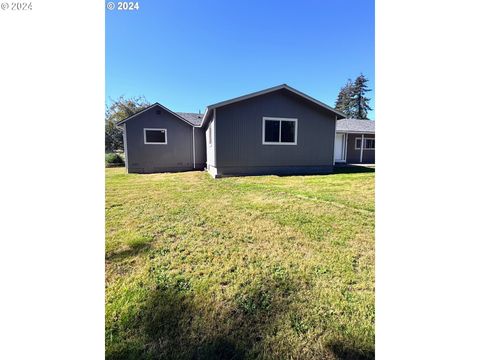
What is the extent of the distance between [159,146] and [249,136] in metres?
6.19

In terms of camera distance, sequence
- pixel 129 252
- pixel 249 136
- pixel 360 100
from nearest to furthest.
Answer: pixel 129 252
pixel 249 136
pixel 360 100

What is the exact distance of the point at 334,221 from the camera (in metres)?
3.80

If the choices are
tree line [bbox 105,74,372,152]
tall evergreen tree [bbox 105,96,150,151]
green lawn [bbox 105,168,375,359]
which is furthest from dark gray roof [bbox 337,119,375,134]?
tall evergreen tree [bbox 105,96,150,151]

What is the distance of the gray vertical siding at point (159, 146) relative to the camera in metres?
13.0

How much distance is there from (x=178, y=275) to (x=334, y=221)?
271cm

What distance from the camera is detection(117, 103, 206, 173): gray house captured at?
1296 cm

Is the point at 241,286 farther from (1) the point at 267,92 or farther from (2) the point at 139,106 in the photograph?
(2) the point at 139,106

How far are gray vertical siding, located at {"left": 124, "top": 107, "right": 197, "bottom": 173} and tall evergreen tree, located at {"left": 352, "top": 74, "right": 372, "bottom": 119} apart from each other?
34.8 m

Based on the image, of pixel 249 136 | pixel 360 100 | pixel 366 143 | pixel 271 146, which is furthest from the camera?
pixel 360 100

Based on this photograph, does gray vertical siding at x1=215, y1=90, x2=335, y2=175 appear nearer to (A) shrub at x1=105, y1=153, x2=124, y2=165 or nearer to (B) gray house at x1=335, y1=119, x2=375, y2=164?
(B) gray house at x1=335, y1=119, x2=375, y2=164

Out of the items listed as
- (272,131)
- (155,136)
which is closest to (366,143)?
(272,131)

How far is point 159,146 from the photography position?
13.4 m
